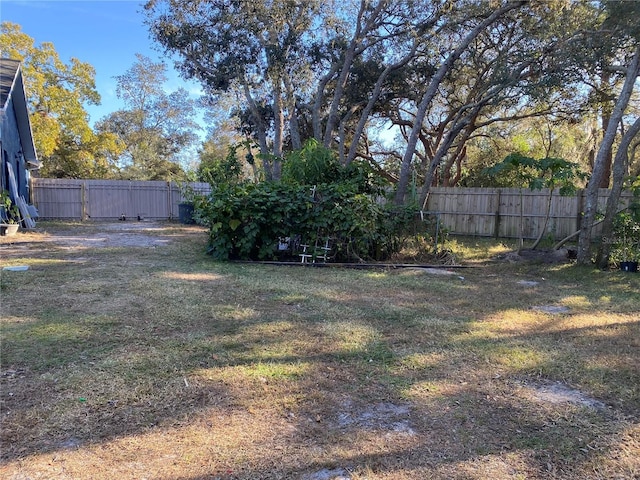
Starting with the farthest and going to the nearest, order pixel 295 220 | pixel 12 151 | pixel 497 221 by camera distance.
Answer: pixel 497 221, pixel 12 151, pixel 295 220

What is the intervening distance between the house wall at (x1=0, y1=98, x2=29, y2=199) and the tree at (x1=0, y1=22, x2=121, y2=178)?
13.9 feet

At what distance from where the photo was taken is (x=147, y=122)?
2966 cm

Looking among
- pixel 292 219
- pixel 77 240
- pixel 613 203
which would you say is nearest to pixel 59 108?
pixel 77 240

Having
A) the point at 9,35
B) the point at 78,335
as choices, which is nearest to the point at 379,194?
the point at 78,335

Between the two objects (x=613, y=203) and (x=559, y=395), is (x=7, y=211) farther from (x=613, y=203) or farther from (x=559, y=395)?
(x=613, y=203)

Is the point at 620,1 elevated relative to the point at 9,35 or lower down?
lower down

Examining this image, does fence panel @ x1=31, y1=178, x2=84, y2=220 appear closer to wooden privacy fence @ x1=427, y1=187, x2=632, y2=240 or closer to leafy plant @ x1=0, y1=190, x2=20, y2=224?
leafy plant @ x1=0, y1=190, x2=20, y2=224

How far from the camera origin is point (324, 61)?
14258 mm

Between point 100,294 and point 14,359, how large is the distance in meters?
1.98

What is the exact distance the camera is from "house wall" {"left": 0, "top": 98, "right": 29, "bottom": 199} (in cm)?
1209

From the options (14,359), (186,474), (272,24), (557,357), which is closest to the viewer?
(186,474)

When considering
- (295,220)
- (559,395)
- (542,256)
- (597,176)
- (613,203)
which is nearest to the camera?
(559,395)

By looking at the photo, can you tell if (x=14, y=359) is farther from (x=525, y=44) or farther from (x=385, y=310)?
(x=525, y=44)

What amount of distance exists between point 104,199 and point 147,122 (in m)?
13.8
